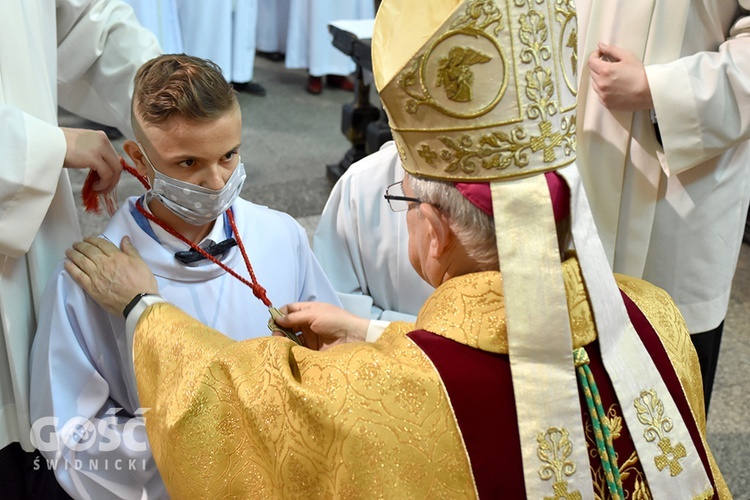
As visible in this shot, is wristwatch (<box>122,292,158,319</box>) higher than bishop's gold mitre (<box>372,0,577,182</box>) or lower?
lower

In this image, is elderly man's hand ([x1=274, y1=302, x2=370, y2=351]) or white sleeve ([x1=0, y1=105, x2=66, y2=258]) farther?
elderly man's hand ([x1=274, y1=302, x2=370, y2=351])

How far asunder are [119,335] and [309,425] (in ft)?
2.20

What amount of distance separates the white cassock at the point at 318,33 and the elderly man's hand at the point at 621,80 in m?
5.01

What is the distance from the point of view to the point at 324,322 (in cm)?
180

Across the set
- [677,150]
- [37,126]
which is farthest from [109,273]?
[677,150]

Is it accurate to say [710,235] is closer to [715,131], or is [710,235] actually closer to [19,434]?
[715,131]

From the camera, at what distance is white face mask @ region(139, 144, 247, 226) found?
1787 mm

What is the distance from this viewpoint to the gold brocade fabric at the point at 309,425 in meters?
1.32

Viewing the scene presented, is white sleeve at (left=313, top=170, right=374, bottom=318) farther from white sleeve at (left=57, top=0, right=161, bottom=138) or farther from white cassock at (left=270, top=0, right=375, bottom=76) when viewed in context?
white cassock at (left=270, top=0, right=375, bottom=76)

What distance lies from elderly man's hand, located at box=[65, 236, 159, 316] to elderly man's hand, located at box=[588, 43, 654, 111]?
4.26 ft

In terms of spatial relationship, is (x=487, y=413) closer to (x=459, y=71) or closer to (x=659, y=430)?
(x=659, y=430)

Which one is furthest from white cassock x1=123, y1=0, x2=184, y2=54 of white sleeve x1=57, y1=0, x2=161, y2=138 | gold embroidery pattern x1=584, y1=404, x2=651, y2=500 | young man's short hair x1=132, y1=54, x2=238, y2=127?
gold embroidery pattern x1=584, y1=404, x2=651, y2=500

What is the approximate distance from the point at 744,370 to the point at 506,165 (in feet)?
9.45

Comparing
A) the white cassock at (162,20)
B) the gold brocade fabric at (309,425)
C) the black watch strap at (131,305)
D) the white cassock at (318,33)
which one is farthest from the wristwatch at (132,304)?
the white cassock at (318,33)
